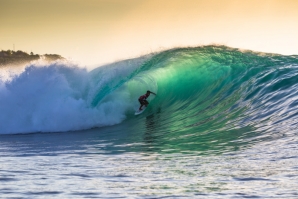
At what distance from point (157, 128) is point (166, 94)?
5.42 meters

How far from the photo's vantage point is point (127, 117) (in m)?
17.8

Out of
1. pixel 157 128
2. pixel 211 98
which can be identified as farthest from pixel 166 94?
pixel 157 128

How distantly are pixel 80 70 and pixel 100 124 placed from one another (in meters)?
4.03

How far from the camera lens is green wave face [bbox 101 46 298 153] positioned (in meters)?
11.1

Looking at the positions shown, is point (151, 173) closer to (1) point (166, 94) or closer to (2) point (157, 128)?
(2) point (157, 128)

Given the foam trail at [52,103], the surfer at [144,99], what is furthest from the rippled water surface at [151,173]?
the surfer at [144,99]

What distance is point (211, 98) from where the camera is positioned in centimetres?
1756

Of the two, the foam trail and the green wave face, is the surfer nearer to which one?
the green wave face

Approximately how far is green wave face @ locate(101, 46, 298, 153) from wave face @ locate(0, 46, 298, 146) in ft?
0.11

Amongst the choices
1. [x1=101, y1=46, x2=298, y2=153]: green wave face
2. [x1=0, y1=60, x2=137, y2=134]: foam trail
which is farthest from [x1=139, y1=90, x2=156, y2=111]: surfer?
[x1=0, y1=60, x2=137, y2=134]: foam trail

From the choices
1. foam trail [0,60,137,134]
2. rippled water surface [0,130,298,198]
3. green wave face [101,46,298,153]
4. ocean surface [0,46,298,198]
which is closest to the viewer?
rippled water surface [0,130,298,198]

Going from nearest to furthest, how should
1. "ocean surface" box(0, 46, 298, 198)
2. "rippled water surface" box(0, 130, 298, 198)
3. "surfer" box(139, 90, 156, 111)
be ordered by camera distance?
"rippled water surface" box(0, 130, 298, 198)
"ocean surface" box(0, 46, 298, 198)
"surfer" box(139, 90, 156, 111)

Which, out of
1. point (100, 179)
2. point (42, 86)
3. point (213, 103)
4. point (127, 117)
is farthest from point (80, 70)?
point (100, 179)

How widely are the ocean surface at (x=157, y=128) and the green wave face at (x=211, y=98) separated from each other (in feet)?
0.13
